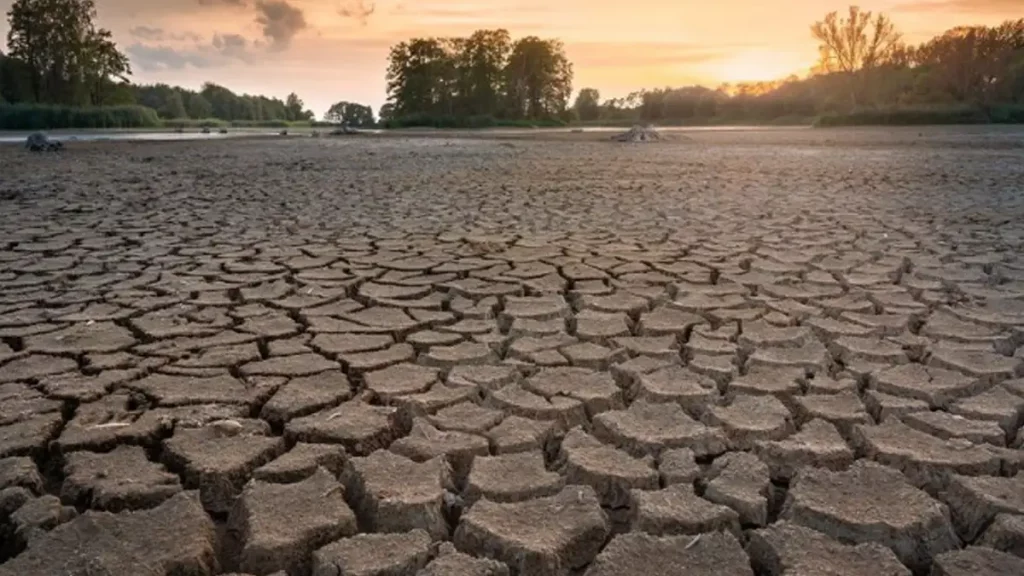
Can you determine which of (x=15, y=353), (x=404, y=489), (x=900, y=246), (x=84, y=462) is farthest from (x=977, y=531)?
(x=900, y=246)

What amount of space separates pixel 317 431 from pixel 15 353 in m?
1.27

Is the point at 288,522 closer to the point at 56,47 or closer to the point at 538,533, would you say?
the point at 538,533

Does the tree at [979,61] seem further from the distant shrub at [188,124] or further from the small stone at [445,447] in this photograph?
the small stone at [445,447]

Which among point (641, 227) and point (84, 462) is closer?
point (84, 462)

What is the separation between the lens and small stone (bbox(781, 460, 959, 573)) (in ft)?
4.96

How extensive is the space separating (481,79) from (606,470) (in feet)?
188

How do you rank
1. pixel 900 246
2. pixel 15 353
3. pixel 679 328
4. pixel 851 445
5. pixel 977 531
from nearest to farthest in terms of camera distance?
1. pixel 977 531
2. pixel 851 445
3. pixel 15 353
4. pixel 679 328
5. pixel 900 246

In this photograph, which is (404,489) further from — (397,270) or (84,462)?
(397,270)

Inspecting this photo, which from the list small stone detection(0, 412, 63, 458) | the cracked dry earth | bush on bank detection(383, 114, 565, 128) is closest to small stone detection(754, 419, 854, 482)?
the cracked dry earth

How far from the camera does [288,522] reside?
5.11 feet

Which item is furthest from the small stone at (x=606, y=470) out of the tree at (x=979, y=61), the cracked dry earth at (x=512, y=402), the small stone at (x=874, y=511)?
the tree at (x=979, y=61)

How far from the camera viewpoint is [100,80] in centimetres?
4553

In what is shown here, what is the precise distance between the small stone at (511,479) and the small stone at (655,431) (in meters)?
0.23

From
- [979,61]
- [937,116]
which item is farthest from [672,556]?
[979,61]
